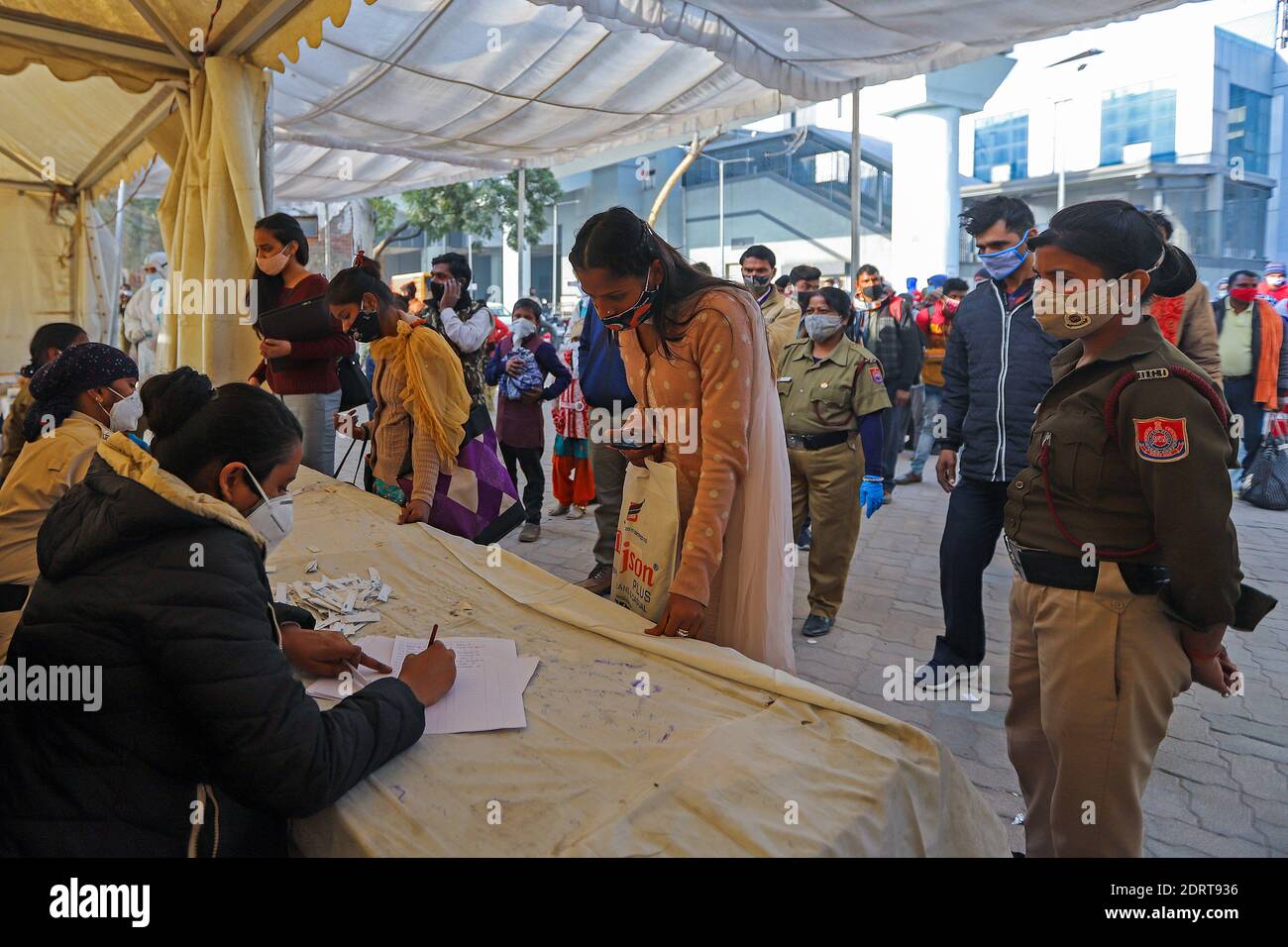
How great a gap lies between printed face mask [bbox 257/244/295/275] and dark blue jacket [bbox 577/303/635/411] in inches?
57.0

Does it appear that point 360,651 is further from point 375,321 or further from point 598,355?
point 598,355

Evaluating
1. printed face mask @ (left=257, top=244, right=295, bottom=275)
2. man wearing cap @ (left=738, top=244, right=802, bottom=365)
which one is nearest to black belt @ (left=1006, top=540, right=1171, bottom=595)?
man wearing cap @ (left=738, top=244, right=802, bottom=365)

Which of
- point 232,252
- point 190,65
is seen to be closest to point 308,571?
point 232,252

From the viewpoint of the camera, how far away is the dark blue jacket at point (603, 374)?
14.0 ft

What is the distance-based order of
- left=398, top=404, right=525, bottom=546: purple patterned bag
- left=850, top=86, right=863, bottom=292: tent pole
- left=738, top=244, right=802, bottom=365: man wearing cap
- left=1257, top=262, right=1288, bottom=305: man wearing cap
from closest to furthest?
1. left=398, top=404, right=525, bottom=546: purple patterned bag
2. left=738, top=244, right=802, bottom=365: man wearing cap
3. left=850, top=86, right=863, bottom=292: tent pole
4. left=1257, top=262, right=1288, bottom=305: man wearing cap

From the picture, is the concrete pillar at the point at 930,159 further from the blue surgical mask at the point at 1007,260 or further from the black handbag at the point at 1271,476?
the blue surgical mask at the point at 1007,260

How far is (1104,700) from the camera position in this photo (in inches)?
66.0

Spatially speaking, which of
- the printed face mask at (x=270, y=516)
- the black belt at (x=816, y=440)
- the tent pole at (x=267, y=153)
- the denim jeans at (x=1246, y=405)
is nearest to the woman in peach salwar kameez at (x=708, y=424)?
the printed face mask at (x=270, y=516)

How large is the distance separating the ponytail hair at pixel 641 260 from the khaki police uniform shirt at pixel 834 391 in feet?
→ 6.74

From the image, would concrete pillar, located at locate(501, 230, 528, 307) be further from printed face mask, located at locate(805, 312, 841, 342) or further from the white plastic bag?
the white plastic bag

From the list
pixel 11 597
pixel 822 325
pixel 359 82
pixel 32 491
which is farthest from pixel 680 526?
pixel 359 82

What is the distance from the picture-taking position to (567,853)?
1.16 metres

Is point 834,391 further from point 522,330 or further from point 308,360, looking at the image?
point 522,330

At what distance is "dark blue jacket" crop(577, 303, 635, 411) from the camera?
14.0 ft
